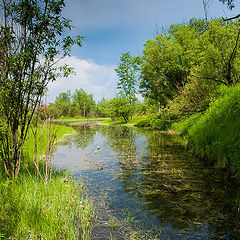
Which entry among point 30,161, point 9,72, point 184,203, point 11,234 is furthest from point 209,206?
point 30,161

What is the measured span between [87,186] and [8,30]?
19.0ft

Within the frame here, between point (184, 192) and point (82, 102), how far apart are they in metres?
104

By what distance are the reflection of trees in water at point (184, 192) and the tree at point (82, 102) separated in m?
98.3

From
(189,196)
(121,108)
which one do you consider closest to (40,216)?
(189,196)

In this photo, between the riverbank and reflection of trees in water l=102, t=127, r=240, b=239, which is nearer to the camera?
reflection of trees in water l=102, t=127, r=240, b=239

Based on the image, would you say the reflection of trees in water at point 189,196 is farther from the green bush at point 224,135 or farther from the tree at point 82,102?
the tree at point 82,102

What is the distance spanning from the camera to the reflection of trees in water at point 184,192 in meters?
4.52

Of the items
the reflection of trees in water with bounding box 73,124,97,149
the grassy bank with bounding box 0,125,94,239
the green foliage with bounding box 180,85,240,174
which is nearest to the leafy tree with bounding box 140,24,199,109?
the reflection of trees in water with bounding box 73,124,97,149

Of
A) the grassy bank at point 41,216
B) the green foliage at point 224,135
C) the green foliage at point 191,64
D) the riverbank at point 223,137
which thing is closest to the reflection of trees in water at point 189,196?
the riverbank at point 223,137

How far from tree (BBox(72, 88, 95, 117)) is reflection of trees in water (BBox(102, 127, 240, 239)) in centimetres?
9832

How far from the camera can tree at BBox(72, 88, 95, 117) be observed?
10656 centimetres

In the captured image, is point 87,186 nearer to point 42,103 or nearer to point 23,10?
point 42,103

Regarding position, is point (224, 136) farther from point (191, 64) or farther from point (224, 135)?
point (191, 64)

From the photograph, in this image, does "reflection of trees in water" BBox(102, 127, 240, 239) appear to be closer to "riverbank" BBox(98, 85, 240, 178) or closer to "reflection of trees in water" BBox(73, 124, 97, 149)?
"riverbank" BBox(98, 85, 240, 178)
